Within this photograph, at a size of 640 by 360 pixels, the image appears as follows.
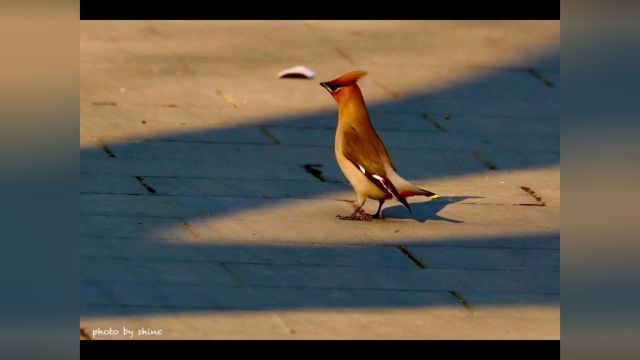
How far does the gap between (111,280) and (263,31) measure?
209 inches

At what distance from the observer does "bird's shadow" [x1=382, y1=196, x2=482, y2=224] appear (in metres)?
8.25

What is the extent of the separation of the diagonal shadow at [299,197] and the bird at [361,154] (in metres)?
0.30

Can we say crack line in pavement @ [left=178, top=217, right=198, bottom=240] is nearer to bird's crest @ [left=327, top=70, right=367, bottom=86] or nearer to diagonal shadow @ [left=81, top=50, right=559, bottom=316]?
diagonal shadow @ [left=81, top=50, right=559, bottom=316]

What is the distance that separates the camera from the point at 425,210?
27.6 ft

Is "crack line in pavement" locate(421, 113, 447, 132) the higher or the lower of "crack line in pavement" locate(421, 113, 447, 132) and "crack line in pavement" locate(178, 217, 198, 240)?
the lower

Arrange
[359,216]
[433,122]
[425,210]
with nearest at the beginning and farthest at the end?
[359,216] → [425,210] → [433,122]

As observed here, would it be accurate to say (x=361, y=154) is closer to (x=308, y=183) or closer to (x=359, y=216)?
(x=359, y=216)

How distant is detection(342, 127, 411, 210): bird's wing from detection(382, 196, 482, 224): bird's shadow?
0.53 m

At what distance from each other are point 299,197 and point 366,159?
819mm

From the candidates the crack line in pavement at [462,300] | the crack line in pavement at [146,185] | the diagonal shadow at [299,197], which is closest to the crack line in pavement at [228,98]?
the diagonal shadow at [299,197]

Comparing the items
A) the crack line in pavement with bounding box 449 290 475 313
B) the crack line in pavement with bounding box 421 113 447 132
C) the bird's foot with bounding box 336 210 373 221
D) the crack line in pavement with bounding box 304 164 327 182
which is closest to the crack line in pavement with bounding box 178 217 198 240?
the bird's foot with bounding box 336 210 373 221

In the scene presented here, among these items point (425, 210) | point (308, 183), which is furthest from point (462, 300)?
point (308, 183)

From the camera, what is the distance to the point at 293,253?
752 cm

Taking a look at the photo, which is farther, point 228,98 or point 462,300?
point 228,98
